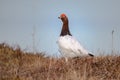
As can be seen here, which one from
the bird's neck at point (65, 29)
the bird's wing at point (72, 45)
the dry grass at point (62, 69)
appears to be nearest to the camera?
the dry grass at point (62, 69)

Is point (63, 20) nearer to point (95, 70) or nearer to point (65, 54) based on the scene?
point (65, 54)

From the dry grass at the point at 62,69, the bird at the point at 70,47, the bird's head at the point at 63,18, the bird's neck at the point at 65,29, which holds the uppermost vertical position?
the bird's head at the point at 63,18

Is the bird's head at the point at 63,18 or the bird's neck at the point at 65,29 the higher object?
the bird's head at the point at 63,18

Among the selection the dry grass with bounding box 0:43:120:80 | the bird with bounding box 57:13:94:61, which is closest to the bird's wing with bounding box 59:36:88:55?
the bird with bounding box 57:13:94:61

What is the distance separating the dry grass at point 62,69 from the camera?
1218 centimetres

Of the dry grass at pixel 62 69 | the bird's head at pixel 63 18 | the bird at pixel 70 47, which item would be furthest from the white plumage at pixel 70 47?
the bird's head at pixel 63 18

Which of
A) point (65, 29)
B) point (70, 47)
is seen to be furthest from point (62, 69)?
point (65, 29)

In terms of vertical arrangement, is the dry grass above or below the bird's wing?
below

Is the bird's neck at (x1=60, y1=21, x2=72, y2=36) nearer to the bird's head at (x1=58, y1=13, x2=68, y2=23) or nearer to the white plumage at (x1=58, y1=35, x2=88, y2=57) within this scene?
the bird's head at (x1=58, y1=13, x2=68, y2=23)

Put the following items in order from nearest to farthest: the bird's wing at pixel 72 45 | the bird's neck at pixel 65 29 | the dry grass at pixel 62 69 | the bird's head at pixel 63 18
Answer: the dry grass at pixel 62 69
the bird's wing at pixel 72 45
the bird's neck at pixel 65 29
the bird's head at pixel 63 18

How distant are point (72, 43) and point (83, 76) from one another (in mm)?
2450

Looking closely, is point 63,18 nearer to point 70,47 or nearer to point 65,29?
point 65,29

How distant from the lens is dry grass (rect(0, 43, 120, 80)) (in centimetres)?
1218

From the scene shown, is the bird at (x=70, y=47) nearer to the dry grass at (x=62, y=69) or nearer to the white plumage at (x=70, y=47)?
the white plumage at (x=70, y=47)
